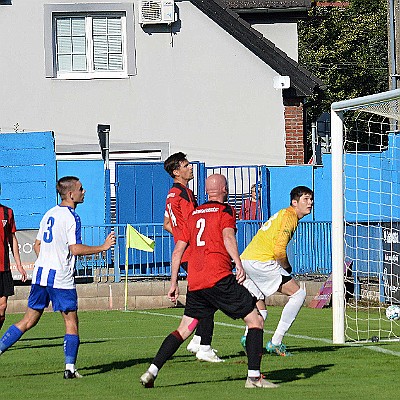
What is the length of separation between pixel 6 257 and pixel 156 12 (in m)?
13.8

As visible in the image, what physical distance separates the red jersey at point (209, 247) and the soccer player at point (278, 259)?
2113 mm

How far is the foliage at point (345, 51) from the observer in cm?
4859

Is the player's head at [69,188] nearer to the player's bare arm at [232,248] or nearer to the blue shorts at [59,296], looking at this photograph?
the blue shorts at [59,296]

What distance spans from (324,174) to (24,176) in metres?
6.08

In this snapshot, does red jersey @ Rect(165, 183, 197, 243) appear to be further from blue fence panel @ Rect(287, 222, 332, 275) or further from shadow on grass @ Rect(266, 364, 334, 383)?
blue fence panel @ Rect(287, 222, 332, 275)

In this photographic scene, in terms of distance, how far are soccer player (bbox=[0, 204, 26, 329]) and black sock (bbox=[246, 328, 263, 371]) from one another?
4739 millimetres

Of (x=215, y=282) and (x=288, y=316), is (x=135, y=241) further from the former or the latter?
(x=215, y=282)

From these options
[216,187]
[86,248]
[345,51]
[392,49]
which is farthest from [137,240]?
[345,51]

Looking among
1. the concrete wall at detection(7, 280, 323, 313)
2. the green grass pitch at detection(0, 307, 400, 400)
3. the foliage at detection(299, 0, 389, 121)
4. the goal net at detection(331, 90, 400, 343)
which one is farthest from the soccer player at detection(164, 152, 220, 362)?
the foliage at detection(299, 0, 389, 121)

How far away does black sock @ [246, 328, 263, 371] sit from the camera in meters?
9.63

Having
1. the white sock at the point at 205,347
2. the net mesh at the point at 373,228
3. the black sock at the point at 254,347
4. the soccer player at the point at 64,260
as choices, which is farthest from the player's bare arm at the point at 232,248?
the net mesh at the point at 373,228

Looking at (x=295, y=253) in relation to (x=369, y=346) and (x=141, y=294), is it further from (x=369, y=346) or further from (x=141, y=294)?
(x=369, y=346)

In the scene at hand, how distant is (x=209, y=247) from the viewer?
998 centimetres

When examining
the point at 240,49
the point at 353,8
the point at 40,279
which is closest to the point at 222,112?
the point at 240,49
